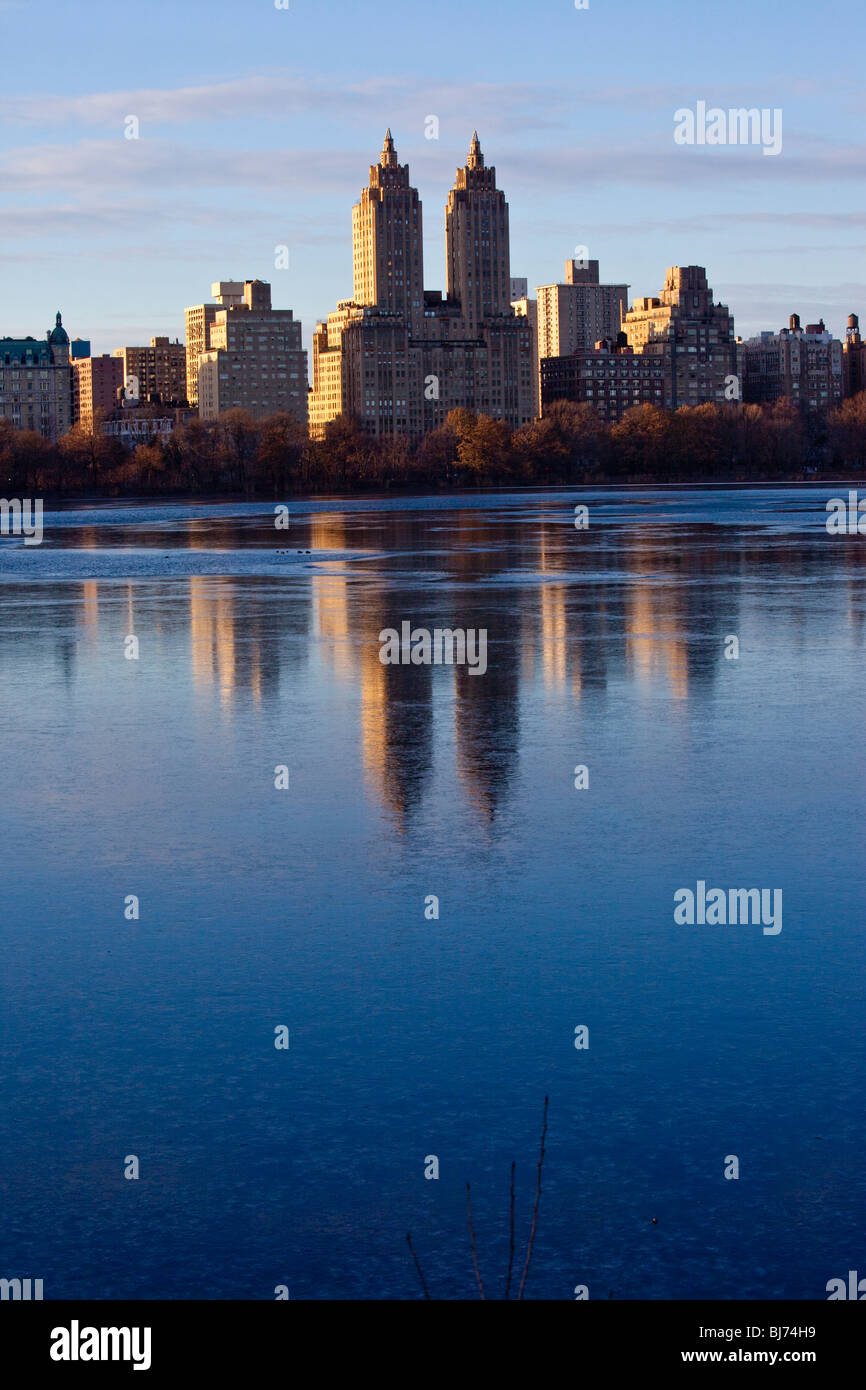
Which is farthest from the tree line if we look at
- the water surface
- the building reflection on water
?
the water surface

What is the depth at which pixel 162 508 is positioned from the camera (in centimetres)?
11906

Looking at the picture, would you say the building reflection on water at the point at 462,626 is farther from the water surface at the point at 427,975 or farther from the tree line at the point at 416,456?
the tree line at the point at 416,456

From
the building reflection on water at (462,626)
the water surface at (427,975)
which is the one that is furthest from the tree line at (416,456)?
the water surface at (427,975)

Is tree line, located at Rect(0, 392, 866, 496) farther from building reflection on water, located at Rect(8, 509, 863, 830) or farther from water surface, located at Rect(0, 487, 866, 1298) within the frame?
water surface, located at Rect(0, 487, 866, 1298)

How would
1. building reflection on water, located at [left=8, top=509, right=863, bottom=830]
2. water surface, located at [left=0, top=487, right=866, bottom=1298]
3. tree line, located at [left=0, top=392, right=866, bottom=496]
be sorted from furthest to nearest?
tree line, located at [left=0, top=392, right=866, bottom=496]
building reflection on water, located at [left=8, top=509, right=863, bottom=830]
water surface, located at [left=0, top=487, right=866, bottom=1298]

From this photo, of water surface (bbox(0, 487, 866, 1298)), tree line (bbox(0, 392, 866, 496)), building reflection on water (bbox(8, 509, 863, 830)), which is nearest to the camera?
water surface (bbox(0, 487, 866, 1298))

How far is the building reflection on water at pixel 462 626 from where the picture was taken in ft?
61.4

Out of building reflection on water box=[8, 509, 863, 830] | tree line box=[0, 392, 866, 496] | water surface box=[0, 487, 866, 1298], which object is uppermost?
tree line box=[0, 392, 866, 496]

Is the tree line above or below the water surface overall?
above

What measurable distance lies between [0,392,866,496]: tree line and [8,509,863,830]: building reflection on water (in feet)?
371

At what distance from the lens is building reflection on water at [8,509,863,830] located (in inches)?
736

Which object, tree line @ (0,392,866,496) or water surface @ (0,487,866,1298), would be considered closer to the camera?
water surface @ (0,487,866,1298)

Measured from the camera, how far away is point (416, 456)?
7037 inches
